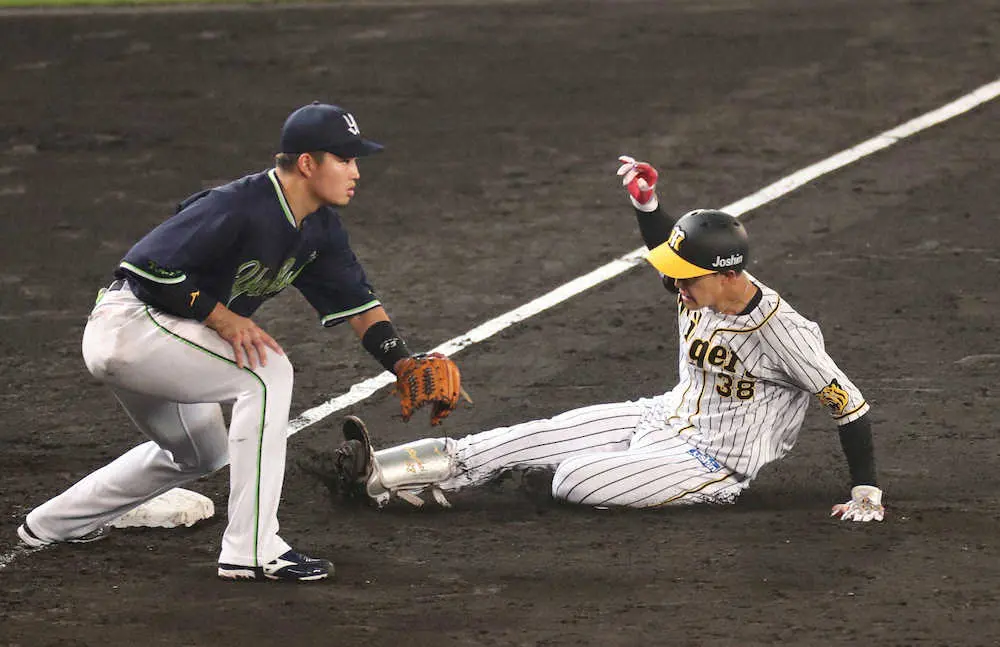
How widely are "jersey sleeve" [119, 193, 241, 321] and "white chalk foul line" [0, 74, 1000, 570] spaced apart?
1.19 m

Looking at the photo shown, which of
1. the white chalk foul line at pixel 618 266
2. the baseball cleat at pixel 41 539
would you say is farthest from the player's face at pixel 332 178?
the white chalk foul line at pixel 618 266

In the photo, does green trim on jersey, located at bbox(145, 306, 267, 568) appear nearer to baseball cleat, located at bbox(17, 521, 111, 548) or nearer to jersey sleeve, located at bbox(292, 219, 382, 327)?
jersey sleeve, located at bbox(292, 219, 382, 327)

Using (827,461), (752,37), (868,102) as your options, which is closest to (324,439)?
(827,461)

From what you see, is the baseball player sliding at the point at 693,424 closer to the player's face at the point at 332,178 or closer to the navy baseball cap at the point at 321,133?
the player's face at the point at 332,178

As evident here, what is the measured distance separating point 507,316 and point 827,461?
89.6 inches

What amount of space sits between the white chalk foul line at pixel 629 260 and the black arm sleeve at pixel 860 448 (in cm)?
244

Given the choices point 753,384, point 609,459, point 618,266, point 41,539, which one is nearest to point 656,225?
point 753,384

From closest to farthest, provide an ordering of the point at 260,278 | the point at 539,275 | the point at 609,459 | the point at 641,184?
1. the point at 260,278
2. the point at 609,459
3. the point at 641,184
4. the point at 539,275

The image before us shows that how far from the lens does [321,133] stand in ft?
18.1

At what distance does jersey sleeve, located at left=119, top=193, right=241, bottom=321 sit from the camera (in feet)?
17.7

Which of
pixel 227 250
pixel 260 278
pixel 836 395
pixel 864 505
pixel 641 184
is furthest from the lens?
pixel 641 184

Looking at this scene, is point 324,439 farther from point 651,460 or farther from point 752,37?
point 752,37

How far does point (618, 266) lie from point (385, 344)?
329 cm

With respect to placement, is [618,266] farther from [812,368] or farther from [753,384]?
[812,368]
